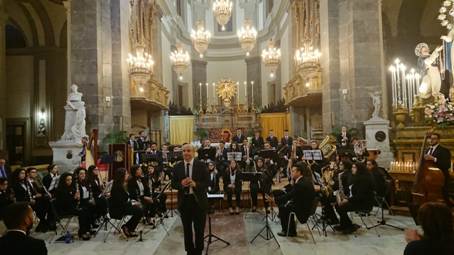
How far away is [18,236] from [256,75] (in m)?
27.5

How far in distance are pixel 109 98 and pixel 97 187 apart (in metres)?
6.42

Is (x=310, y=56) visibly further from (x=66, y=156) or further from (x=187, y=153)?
(x=187, y=153)

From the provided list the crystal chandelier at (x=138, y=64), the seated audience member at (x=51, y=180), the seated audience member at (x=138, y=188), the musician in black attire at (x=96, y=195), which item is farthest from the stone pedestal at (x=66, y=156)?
the crystal chandelier at (x=138, y=64)

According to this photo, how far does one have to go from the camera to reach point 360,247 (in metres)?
5.79

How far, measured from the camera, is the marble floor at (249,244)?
575cm

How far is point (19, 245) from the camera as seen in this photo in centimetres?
269

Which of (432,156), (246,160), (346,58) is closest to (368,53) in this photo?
(346,58)

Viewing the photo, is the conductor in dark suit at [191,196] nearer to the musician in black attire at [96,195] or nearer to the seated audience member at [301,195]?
the seated audience member at [301,195]

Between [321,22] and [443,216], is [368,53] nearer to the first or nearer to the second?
[321,22]

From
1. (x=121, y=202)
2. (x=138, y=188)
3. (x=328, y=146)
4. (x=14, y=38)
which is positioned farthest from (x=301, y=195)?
(x=14, y=38)

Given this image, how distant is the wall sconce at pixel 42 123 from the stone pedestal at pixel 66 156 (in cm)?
879

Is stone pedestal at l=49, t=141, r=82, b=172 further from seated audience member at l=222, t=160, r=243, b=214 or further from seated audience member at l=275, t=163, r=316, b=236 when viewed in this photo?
seated audience member at l=275, t=163, r=316, b=236

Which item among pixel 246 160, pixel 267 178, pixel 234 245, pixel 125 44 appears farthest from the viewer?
pixel 125 44

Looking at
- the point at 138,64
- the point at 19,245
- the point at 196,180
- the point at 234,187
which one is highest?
the point at 138,64
